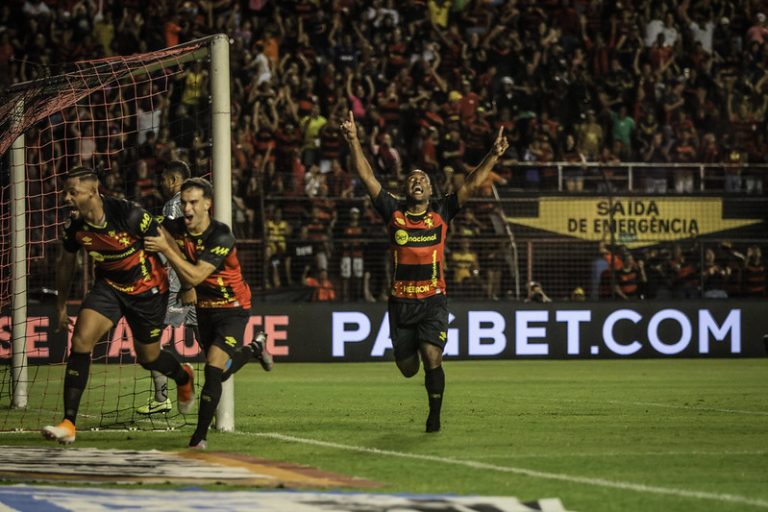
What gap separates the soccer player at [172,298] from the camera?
1189cm

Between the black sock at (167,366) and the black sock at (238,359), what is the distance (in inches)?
19.0

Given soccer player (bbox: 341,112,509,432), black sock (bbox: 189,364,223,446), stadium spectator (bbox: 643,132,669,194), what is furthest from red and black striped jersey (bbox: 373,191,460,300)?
stadium spectator (bbox: 643,132,669,194)

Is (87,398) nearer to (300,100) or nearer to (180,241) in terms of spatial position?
(180,241)

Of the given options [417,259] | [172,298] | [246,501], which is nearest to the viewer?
[246,501]

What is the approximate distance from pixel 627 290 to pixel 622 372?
11.3 feet

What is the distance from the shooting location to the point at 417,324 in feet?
37.0

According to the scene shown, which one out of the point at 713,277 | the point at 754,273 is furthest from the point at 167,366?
the point at 754,273

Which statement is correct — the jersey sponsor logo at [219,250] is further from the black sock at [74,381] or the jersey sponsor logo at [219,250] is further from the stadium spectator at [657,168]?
the stadium spectator at [657,168]

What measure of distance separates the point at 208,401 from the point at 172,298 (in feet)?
10.6

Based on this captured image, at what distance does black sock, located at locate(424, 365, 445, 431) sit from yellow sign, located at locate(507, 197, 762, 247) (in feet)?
37.8

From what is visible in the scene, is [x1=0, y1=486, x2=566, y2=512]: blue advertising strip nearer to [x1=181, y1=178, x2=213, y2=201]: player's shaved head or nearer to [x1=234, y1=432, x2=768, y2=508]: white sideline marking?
[x1=234, y1=432, x2=768, y2=508]: white sideline marking

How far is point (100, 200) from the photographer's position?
1015 centimetres

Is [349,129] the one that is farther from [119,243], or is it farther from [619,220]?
[619,220]

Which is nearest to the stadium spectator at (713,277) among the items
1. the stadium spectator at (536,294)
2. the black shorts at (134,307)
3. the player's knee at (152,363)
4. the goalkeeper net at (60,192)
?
the stadium spectator at (536,294)
